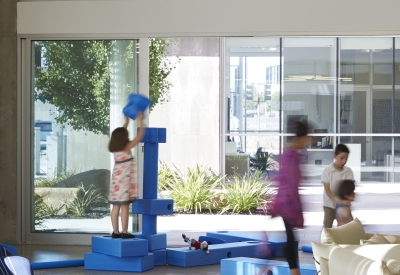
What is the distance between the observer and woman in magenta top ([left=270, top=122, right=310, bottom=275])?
6.09 m

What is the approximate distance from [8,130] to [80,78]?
43.1 inches

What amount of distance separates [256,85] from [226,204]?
3869 mm

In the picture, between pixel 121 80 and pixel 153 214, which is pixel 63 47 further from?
pixel 153 214

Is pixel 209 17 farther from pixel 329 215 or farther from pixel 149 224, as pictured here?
pixel 329 215

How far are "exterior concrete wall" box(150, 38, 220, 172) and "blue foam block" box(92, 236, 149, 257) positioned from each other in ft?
29.7

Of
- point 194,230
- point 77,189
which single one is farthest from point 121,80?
point 194,230

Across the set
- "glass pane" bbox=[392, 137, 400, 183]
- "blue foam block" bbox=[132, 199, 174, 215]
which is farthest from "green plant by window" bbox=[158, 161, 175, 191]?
"blue foam block" bbox=[132, 199, 174, 215]

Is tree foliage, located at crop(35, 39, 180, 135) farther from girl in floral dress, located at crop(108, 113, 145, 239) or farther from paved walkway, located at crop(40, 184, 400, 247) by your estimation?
girl in floral dress, located at crop(108, 113, 145, 239)

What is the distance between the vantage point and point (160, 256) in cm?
786

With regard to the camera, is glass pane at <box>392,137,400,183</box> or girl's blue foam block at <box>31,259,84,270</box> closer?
girl's blue foam block at <box>31,259,84,270</box>

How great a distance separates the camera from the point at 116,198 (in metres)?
7.75

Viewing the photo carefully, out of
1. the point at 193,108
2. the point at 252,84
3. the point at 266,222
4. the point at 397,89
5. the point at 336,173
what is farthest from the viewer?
the point at 193,108

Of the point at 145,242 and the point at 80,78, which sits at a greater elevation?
the point at 80,78

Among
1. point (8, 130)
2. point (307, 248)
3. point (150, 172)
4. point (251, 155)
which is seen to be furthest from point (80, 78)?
point (251, 155)
